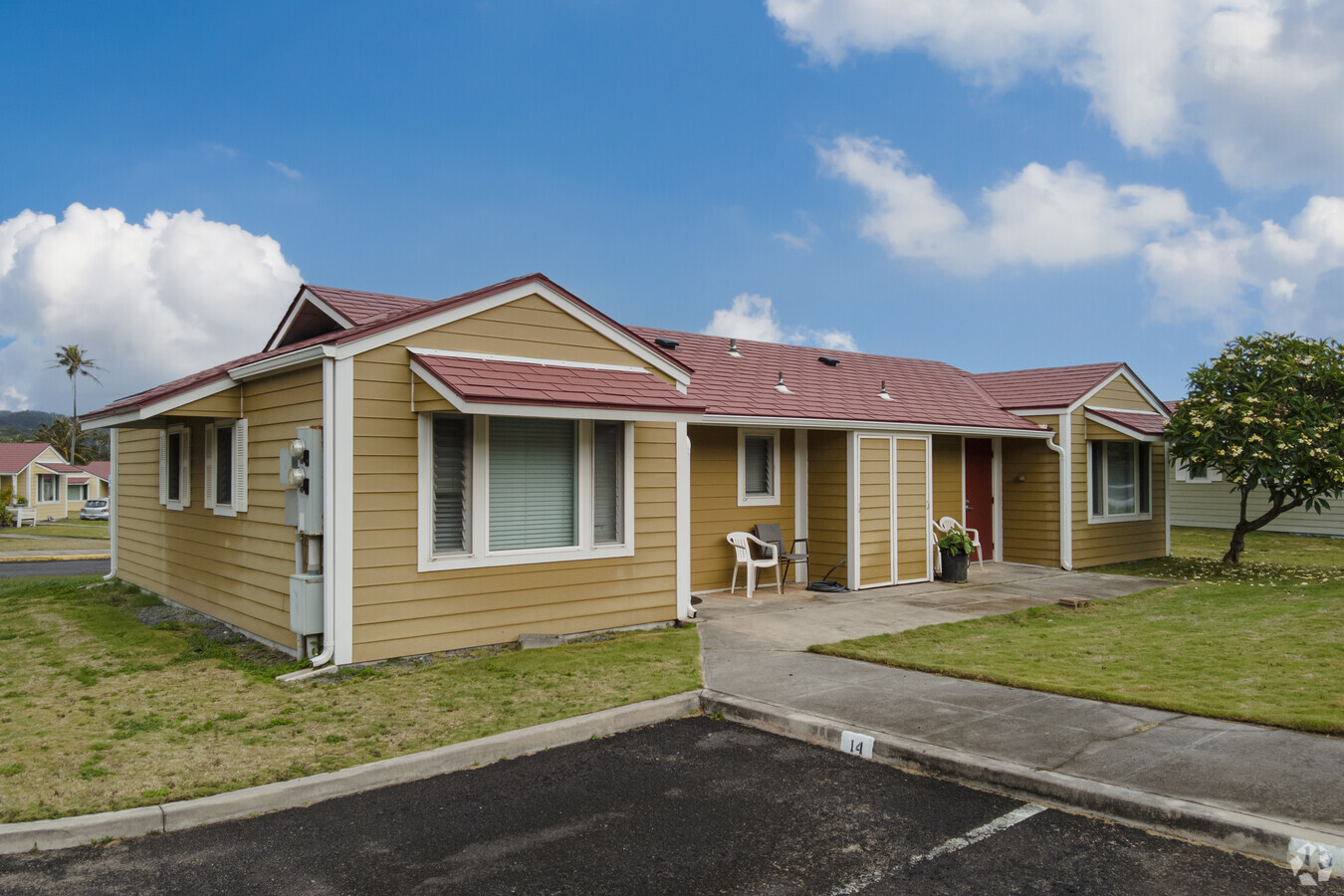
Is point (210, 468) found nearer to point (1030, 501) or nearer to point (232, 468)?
point (232, 468)

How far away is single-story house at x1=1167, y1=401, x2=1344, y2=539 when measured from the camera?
22.6 meters

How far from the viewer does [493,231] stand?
17.9 meters

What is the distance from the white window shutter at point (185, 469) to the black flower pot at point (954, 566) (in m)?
11.2

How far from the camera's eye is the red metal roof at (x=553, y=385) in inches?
286

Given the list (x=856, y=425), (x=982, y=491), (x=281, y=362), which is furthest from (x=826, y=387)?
(x=281, y=362)

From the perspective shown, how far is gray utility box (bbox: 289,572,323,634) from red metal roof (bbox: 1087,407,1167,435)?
13.7 metres

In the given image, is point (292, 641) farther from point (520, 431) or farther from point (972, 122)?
point (972, 122)

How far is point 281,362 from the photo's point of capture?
7.91m

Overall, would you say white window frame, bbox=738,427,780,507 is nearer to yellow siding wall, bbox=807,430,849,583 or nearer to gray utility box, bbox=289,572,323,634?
yellow siding wall, bbox=807,430,849,583

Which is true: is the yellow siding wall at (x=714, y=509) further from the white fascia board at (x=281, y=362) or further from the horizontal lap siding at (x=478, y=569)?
the white fascia board at (x=281, y=362)

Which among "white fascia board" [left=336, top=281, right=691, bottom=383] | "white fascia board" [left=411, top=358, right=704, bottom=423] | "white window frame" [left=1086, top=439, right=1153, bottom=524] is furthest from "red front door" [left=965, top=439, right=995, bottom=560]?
"white fascia board" [left=411, top=358, right=704, bottom=423]

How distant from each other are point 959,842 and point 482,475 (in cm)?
543

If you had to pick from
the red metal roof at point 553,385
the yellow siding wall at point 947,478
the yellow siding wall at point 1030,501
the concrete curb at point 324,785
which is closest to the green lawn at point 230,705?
the concrete curb at point 324,785

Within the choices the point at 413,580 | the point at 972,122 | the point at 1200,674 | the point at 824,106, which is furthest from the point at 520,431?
the point at 972,122
